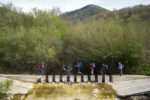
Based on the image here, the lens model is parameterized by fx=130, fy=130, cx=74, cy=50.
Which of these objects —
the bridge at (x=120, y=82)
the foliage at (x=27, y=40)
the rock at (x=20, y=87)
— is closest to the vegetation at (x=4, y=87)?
the rock at (x=20, y=87)

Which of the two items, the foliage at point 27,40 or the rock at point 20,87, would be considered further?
the foliage at point 27,40

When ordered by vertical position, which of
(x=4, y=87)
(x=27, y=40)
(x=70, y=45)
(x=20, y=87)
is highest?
(x=27, y=40)

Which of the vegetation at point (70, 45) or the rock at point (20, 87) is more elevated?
the vegetation at point (70, 45)

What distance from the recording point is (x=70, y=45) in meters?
16.5

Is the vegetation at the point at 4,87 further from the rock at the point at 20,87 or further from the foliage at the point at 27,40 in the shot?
the foliage at the point at 27,40

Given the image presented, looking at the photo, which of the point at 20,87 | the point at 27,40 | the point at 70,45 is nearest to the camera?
the point at 20,87

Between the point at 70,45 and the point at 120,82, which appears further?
the point at 70,45

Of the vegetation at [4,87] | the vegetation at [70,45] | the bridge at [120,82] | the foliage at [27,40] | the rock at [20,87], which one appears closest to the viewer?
the vegetation at [4,87]

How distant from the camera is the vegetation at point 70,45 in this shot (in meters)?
13.5

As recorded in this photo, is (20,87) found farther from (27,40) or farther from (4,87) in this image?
(27,40)

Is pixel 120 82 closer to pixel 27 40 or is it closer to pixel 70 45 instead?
pixel 70 45

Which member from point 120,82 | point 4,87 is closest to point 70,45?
point 120,82

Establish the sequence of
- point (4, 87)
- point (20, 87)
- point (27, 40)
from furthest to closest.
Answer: point (27, 40) → point (20, 87) → point (4, 87)

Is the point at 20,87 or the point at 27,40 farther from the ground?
the point at 27,40
